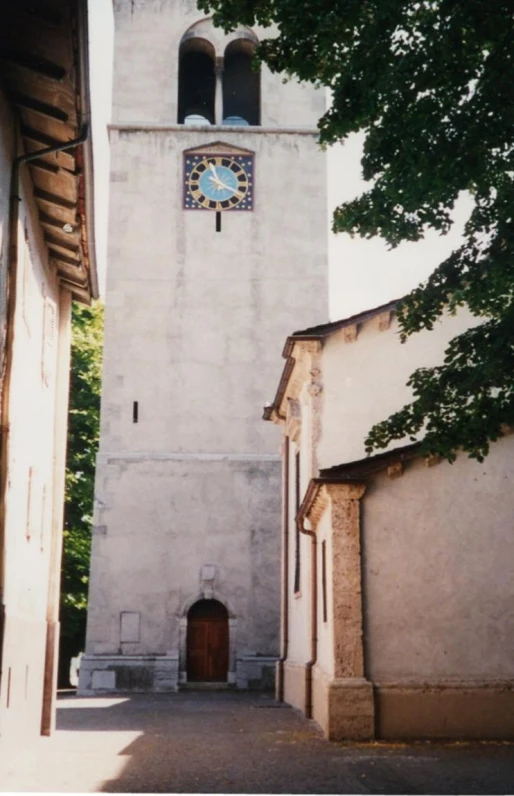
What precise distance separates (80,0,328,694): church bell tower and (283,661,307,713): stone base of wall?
463 cm

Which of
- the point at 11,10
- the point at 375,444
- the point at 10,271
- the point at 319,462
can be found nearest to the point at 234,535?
the point at 319,462

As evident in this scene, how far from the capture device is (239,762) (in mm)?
10094

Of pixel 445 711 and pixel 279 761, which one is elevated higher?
pixel 445 711

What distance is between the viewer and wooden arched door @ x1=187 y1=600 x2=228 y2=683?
78.5ft

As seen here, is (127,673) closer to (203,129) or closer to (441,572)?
(441,572)

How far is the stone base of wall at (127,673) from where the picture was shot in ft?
75.7

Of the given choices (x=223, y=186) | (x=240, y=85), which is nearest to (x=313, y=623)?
(x=223, y=186)

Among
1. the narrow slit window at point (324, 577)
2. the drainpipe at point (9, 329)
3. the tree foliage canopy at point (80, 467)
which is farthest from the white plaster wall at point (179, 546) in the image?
the drainpipe at point (9, 329)

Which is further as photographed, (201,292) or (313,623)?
(201,292)

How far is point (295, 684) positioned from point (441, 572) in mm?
5926

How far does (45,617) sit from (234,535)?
1272cm

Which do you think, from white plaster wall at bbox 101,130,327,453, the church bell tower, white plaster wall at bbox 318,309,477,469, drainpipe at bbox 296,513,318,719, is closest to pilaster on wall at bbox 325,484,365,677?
drainpipe at bbox 296,513,318,719

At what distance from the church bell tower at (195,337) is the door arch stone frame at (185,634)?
34 mm

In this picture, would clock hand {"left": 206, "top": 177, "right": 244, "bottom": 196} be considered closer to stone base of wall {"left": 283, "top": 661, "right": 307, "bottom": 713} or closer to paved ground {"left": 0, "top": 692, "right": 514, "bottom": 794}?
stone base of wall {"left": 283, "top": 661, "right": 307, "bottom": 713}
